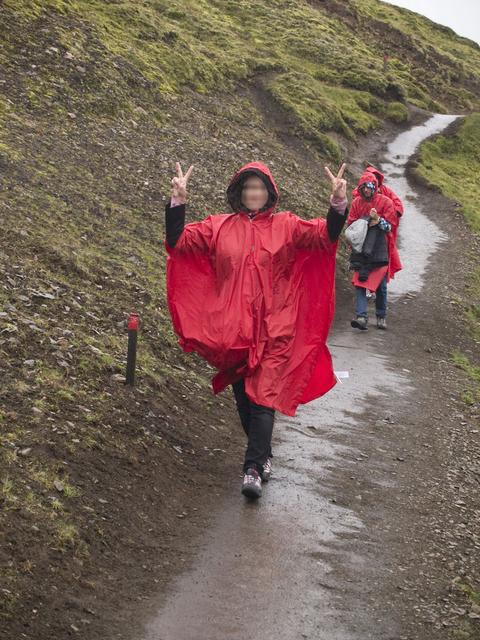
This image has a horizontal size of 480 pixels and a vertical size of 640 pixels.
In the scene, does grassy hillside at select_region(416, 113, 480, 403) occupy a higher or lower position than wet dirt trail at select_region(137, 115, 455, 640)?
higher

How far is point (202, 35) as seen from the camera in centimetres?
3706

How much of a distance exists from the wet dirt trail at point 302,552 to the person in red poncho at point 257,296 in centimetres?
55

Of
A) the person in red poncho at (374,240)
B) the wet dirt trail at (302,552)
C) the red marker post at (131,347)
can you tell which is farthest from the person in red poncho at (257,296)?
the person in red poncho at (374,240)

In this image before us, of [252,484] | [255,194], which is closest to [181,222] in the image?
[255,194]

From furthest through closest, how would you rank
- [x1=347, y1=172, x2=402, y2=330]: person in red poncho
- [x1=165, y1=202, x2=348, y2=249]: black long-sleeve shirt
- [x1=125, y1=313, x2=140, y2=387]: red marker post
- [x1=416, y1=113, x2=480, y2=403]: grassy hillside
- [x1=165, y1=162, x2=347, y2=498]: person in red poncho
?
[x1=416, y1=113, x2=480, y2=403]: grassy hillside
[x1=347, y1=172, x2=402, y2=330]: person in red poncho
[x1=125, y1=313, x2=140, y2=387]: red marker post
[x1=165, y1=162, x2=347, y2=498]: person in red poncho
[x1=165, y1=202, x2=348, y2=249]: black long-sleeve shirt

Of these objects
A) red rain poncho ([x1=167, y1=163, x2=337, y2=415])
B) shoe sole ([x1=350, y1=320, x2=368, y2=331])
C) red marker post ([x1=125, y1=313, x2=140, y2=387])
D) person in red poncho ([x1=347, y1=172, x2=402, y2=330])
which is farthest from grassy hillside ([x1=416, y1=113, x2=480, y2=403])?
red rain poncho ([x1=167, y1=163, x2=337, y2=415])

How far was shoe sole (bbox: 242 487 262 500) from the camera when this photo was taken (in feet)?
24.9

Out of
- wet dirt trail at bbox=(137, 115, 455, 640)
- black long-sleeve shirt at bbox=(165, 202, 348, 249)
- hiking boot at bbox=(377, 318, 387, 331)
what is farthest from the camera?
hiking boot at bbox=(377, 318, 387, 331)

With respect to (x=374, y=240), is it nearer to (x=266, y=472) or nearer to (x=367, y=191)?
(x=367, y=191)

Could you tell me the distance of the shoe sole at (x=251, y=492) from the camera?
7586mm

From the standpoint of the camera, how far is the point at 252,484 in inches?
298

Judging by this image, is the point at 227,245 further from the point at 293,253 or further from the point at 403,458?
the point at 403,458

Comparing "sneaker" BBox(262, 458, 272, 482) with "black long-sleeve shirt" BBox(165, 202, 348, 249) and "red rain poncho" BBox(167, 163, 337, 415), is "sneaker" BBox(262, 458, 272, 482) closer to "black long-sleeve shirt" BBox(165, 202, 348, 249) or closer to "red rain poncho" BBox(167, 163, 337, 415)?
"red rain poncho" BBox(167, 163, 337, 415)

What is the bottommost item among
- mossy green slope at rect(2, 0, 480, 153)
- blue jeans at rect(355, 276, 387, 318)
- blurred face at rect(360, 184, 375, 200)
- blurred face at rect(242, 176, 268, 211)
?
blue jeans at rect(355, 276, 387, 318)
